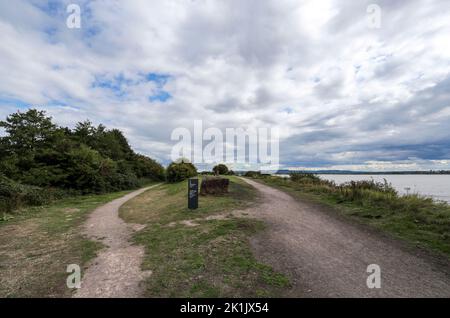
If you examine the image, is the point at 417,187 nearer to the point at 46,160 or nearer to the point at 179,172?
the point at 179,172

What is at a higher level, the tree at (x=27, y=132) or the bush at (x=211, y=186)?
the tree at (x=27, y=132)

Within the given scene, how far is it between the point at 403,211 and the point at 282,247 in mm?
6227

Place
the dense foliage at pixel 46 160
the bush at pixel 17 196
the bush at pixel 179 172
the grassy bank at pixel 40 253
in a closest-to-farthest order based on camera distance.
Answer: the grassy bank at pixel 40 253, the bush at pixel 17 196, the dense foliage at pixel 46 160, the bush at pixel 179 172

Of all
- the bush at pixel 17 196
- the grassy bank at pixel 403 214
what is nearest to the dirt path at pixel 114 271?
the grassy bank at pixel 403 214

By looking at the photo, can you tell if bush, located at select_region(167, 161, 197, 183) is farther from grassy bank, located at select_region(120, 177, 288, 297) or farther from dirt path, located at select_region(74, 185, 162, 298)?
dirt path, located at select_region(74, 185, 162, 298)

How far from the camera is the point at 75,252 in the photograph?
17.6 feet

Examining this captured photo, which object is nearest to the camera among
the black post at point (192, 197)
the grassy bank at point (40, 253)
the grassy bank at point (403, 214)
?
the grassy bank at point (40, 253)

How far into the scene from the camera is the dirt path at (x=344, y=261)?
329 cm

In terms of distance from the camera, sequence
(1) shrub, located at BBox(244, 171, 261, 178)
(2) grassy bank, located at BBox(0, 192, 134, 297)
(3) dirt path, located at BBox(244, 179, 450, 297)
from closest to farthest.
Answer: (3) dirt path, located at BBox(244, 179, 450, 297) → (2) grassy bank, located at BBox(0, 192, 134, 297) → (1) shrub, located at BBox(244, 171, 261, 178)

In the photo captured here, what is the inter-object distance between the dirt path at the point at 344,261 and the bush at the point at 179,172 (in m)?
21.4

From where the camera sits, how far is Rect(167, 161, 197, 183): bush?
27297 millimetres

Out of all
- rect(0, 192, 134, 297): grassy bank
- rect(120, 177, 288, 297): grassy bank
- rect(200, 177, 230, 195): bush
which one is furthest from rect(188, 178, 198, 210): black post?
rect(0, 192, 134, 297): grassy bank

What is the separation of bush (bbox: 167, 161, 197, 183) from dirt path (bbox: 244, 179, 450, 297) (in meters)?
21.4

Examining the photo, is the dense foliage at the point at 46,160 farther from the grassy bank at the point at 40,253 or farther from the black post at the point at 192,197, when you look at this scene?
the black post at the point at 192,197
